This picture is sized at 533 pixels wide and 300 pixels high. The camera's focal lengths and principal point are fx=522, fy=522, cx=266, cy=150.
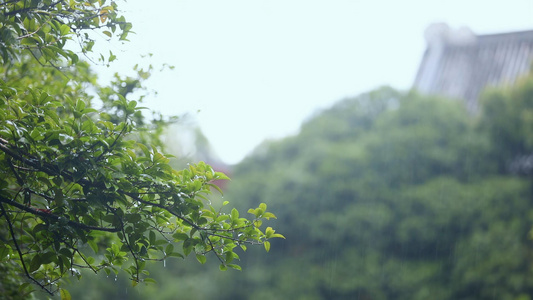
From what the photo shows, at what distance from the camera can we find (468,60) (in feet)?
38.5

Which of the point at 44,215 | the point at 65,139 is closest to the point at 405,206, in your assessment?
the point at 44,215

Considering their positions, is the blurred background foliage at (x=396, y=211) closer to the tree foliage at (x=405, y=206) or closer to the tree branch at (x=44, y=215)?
the tree foliage at (x=405, y=206)

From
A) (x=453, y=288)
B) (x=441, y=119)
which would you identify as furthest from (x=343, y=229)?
(x=441, y=119)

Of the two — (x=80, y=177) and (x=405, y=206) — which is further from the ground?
(x=405, y=206)

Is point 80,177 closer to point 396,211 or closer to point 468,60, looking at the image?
point 396,211

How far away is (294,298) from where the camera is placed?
666 cm

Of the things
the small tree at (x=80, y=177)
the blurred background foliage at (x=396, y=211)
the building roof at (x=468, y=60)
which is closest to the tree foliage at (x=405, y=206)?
the blurred background foliage at (x=396, y=211)

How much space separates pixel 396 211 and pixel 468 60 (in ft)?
20.9

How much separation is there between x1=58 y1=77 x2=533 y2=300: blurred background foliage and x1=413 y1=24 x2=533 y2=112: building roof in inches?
139

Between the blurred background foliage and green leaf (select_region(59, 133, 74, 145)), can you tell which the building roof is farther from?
green leaf (select_region(59, 133, 74, 145))


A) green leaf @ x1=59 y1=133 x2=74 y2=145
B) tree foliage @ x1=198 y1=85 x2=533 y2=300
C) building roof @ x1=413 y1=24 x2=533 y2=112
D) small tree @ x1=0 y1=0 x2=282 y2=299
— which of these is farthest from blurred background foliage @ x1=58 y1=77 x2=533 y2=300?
green leaf @ x1=59 y1=133 x2=74 y2=145

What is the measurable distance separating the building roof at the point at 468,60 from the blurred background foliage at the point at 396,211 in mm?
3518

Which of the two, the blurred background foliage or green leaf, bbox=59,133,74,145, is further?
the blurred background foliage

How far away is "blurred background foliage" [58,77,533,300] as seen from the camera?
20.0 ft
